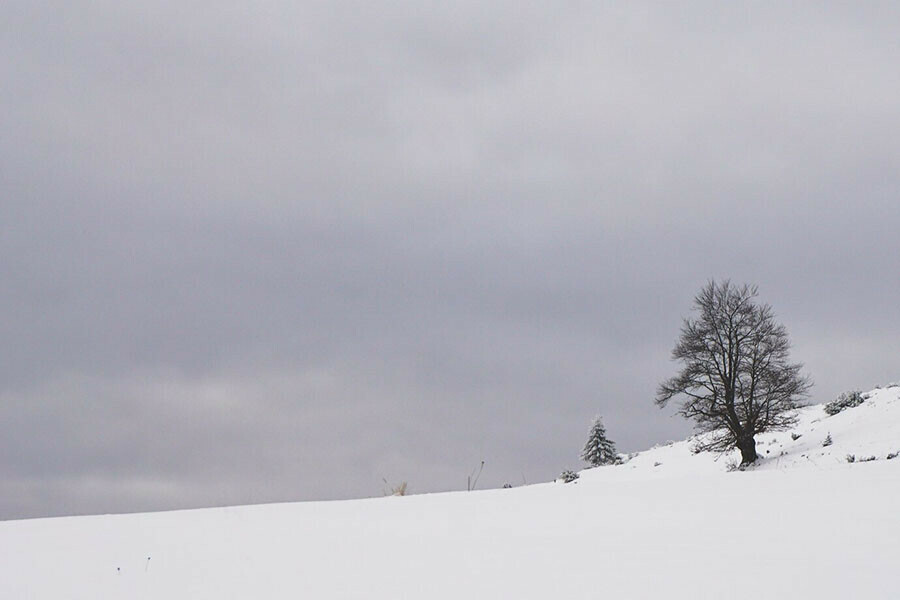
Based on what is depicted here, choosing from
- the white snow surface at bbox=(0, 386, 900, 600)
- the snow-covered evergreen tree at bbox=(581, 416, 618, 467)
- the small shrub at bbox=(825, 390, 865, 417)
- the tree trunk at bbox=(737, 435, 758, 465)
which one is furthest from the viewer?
the snow-covered evergreen tree at bbox=(581, 416, 618, 467)

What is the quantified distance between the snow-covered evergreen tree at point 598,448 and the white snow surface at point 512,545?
4104 cm

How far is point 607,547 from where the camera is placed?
7098 millimetres

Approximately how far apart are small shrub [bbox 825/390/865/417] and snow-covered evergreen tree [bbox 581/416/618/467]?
17.9 metres

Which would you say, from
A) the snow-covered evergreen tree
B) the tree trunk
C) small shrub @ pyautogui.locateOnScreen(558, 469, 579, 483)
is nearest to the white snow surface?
the tree trunk

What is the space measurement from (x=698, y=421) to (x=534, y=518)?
22506 millimetres

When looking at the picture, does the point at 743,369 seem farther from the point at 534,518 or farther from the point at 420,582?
the point at 420,582

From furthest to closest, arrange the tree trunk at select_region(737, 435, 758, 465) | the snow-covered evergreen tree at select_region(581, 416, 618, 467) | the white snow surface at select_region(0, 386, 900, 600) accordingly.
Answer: the snow-covered evergreen tree at select_region(581, 416, 618, 467)
the tree trunk at select_region(737, 435, 758, 465)
the white snow surface at select_region(0, 386, 900, 600)

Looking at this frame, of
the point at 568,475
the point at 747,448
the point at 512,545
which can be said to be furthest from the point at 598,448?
the point at 512,545

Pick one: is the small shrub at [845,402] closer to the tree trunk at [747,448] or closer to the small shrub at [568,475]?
the tree trunk at [747,448]

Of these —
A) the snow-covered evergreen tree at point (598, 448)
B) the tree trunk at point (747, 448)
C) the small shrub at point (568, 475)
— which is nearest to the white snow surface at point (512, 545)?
the tree trunk at point (747, 448)

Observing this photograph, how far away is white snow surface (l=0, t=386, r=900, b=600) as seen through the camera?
20.2ft

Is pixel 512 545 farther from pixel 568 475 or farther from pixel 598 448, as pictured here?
pixel 598 448

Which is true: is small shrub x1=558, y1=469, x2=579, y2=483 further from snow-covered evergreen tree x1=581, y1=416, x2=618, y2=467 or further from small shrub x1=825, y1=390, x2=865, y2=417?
snow-covered evergreen tree x1=581, y1=416, x2=618, y2=467

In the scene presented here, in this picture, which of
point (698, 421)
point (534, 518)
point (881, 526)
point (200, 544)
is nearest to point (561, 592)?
point (534, 518)
